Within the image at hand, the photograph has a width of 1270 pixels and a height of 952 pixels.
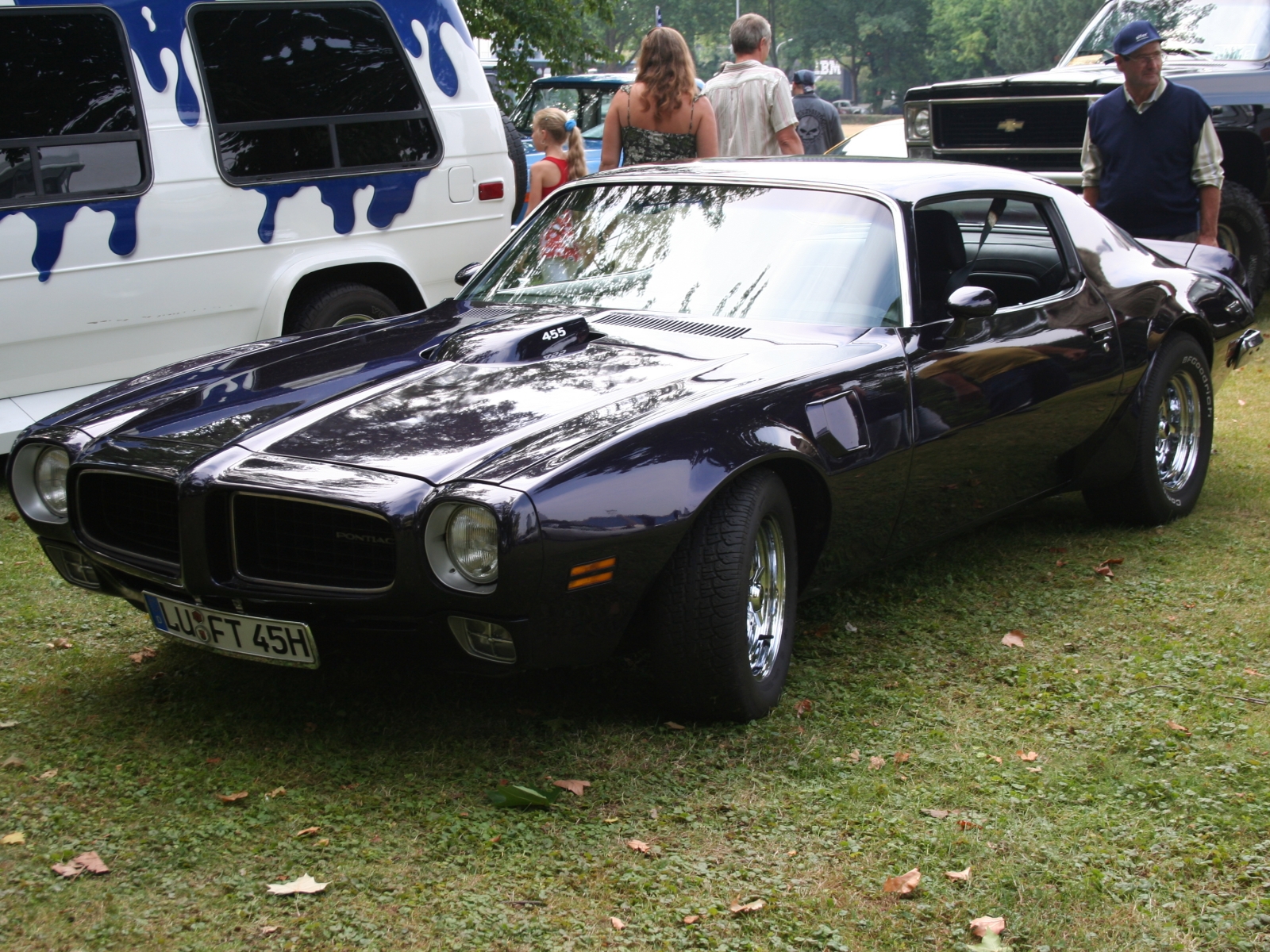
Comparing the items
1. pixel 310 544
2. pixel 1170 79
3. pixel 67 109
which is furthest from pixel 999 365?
pixel 1170 79

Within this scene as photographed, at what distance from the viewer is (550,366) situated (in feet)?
13.2

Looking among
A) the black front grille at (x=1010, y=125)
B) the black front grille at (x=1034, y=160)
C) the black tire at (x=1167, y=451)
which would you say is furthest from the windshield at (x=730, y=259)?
the black front grille at (x=1010, y=125)

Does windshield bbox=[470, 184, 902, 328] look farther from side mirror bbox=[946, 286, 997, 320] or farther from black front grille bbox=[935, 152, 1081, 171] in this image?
black front grille bbox=[935, 152, 1081, 171]

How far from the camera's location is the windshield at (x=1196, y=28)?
966cm

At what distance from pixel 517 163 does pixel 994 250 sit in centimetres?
363

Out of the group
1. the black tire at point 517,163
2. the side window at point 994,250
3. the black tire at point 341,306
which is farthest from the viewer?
the black tire at point 517,163

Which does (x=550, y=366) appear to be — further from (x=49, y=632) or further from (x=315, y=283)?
(x=315, y=283)

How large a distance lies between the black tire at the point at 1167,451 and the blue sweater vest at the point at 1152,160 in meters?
1.22

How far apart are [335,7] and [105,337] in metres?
2.13

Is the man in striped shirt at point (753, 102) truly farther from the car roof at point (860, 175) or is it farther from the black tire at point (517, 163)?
the car roof at point (860, 175)

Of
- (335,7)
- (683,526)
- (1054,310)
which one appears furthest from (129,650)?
(335,7)

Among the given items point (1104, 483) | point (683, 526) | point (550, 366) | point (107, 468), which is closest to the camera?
point (683, 526)

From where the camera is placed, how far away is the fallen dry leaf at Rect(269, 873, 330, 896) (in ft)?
9.55

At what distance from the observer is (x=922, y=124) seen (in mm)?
9961
